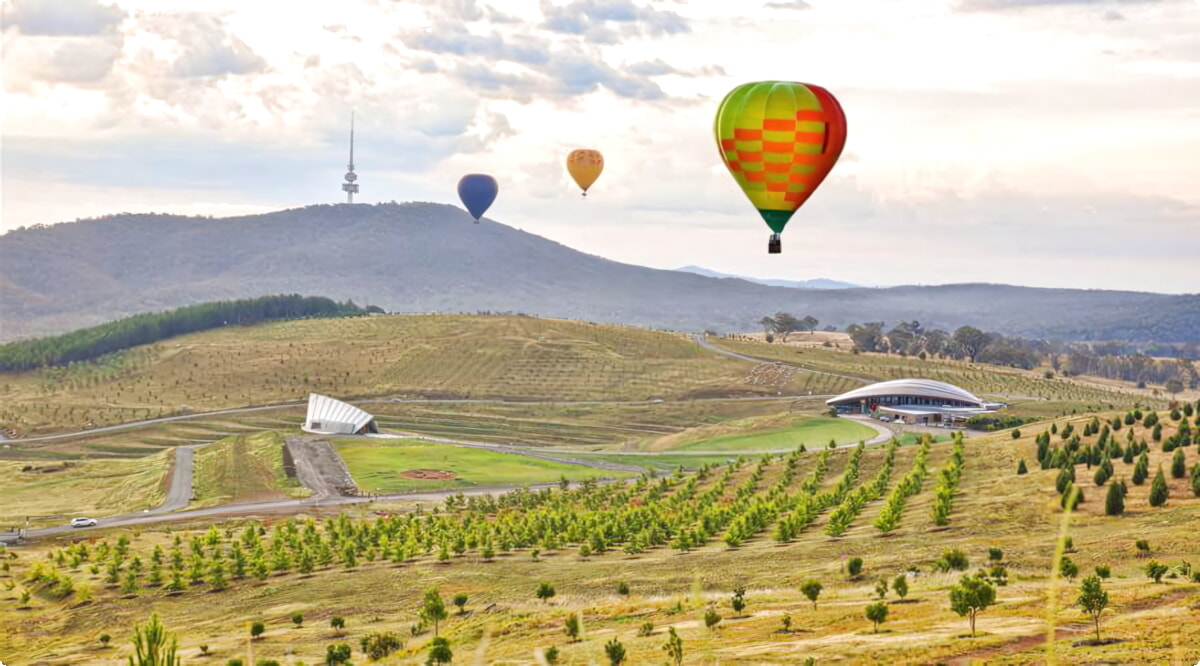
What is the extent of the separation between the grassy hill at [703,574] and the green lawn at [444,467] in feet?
69.1

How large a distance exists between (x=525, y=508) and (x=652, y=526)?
2430cm

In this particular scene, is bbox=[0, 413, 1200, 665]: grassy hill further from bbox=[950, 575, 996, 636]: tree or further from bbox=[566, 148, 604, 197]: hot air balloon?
bbox=[566, 148, 604, 197]: hot air balloon

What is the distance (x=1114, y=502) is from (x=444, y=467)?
81086mm

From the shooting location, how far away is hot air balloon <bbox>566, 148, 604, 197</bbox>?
16138 cm

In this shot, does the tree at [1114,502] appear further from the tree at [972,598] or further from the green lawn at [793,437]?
the green lawn at [793,437]

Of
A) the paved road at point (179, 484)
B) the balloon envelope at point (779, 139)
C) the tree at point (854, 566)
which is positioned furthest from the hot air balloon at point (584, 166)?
the tree at point (854, 566)

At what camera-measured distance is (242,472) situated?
132 meters

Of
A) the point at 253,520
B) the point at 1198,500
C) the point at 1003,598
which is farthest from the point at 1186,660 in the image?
the point at 253,520

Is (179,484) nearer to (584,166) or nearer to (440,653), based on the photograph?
(584,166)

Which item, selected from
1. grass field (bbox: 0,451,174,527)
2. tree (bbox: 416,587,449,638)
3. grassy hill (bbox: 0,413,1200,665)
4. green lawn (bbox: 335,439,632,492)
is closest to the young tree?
tree (bbox: 416,587,449,638)

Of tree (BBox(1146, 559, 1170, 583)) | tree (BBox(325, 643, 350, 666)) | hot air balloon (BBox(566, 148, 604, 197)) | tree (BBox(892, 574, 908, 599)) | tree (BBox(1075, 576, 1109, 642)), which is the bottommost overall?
tree (BBox(325, 643, 350, 666))

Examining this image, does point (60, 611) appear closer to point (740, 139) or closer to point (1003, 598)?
point (740, 139)

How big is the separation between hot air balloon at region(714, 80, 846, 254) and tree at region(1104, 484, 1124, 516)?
73.3 ft

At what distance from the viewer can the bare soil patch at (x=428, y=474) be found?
416 ft
